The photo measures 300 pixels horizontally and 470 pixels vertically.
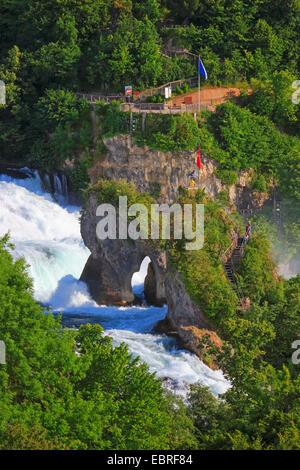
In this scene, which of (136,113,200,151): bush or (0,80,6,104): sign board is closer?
(136,113,200,151): bush

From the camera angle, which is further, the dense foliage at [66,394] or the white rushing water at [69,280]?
the white rushing water at [69,280]

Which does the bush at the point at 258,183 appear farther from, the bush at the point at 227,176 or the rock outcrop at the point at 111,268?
the rock outcrop at the point at 111,268

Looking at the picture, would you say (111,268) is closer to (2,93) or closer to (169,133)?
(169,133)

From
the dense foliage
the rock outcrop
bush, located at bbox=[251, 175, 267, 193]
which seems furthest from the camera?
bush, located at bbox=[251, 175, 267, 193]

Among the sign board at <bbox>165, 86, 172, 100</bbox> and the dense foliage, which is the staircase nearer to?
the dense foliage

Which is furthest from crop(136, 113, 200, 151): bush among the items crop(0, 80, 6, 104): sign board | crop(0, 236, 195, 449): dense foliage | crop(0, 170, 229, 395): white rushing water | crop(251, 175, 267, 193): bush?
crop(0, 236, 195, 449): dense foliage

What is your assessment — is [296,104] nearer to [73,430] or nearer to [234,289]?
[234,289]

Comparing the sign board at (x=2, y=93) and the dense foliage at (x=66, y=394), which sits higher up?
the sign board at (x=2, y=93)

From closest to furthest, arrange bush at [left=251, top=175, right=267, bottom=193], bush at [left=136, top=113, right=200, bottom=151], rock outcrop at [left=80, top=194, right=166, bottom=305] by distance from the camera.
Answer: rock outcrop at [left=80, top=194, right=166, bottom=305] → bush at [left=136, top=113, right=200, bottom=151] → bush at [left=251, top=175, right=267, bottom=193]

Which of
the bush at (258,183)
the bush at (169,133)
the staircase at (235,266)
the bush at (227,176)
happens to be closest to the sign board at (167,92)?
the bush at (169,133)
